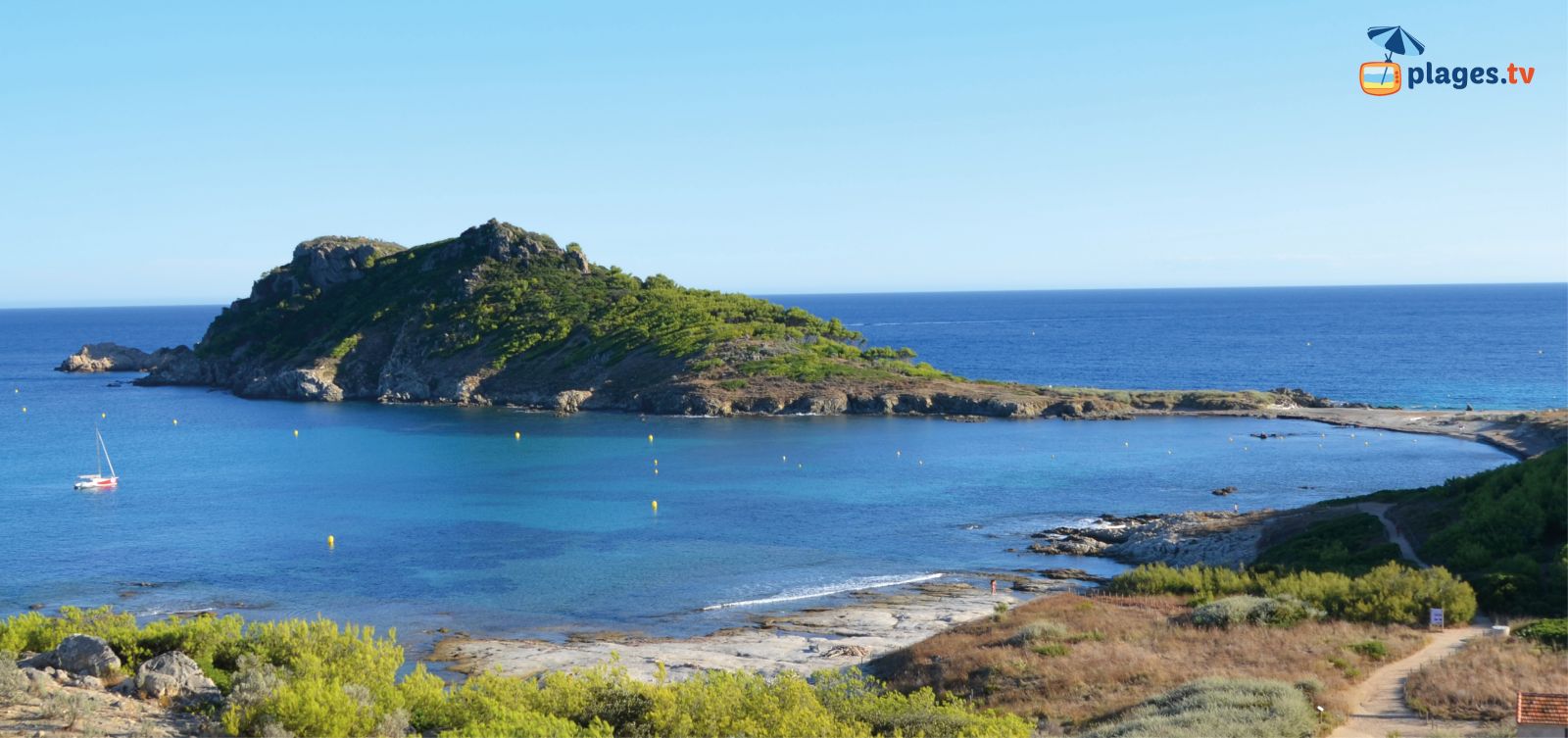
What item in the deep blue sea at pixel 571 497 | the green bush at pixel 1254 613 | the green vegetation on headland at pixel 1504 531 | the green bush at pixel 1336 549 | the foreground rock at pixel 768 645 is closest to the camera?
the green bush at pixel 1254 613

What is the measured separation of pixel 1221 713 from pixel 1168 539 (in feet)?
101

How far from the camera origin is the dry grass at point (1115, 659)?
1053 inches

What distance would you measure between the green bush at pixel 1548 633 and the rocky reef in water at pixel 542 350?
73.6m

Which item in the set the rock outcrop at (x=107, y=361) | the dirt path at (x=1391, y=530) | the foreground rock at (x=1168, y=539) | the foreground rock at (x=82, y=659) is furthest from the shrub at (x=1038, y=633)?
the rock outcrop at (x=107, y=361)

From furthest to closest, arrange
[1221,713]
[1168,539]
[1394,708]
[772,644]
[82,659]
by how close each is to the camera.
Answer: [1168,539], [772,644], [82,659], [1394,708], [1221,713]

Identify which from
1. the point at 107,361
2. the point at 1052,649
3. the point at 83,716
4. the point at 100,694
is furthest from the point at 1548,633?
the point at 107,361

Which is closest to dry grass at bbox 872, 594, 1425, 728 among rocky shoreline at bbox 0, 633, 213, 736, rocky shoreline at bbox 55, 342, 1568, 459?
rocky shoreline at bbox 0, 633, 213, 736

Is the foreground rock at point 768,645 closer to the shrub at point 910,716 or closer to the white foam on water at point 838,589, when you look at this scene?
the white foam on water at point 838,589

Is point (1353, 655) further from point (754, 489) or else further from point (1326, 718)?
point (754, 489)

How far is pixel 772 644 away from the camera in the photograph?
38594 mm

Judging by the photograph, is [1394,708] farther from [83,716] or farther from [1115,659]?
[83,716]

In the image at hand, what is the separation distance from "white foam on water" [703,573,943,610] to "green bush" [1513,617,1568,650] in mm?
23094

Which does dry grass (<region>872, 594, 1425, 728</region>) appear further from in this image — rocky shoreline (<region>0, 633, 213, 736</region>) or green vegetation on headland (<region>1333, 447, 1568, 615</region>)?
rocky shoreline (<region>0, 633, 213, 736</region>)

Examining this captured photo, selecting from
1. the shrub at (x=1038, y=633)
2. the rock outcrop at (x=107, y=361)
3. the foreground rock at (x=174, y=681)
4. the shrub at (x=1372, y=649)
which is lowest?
the shrub at (x=1038, y=633)
